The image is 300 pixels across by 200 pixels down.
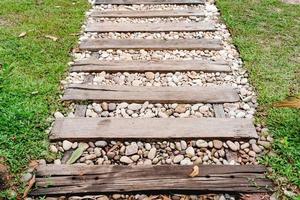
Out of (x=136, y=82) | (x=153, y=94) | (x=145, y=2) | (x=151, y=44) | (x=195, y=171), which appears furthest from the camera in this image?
(x=145, y=2)

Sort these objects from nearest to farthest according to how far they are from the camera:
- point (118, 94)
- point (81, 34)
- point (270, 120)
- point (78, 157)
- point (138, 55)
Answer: point (78, 157) < point (270, 120) < point (118, 94) < point (138, 55) < point (81, 34)

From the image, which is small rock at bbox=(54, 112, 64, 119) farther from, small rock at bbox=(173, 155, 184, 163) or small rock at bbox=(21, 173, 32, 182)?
small rock at bbox=(173, 155, 184, 163)

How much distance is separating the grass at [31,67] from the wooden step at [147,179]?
31cm

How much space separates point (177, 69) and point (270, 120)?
1191mm

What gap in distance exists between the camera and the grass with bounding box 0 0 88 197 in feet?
9.93

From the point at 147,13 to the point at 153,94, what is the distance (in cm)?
215

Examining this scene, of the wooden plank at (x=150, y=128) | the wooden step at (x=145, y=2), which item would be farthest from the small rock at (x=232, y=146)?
the wooden step at (x=145, y=2)

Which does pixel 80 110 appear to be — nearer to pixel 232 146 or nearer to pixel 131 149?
pixel 131 149

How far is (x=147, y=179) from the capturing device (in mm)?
2699

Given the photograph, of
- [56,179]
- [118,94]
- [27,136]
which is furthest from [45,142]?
[118,94]

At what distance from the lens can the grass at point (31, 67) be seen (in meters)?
3.03

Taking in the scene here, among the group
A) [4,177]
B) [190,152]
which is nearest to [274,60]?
[190,152]

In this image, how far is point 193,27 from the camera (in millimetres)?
5043

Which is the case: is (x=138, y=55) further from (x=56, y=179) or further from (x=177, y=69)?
(x=56, y=179)
